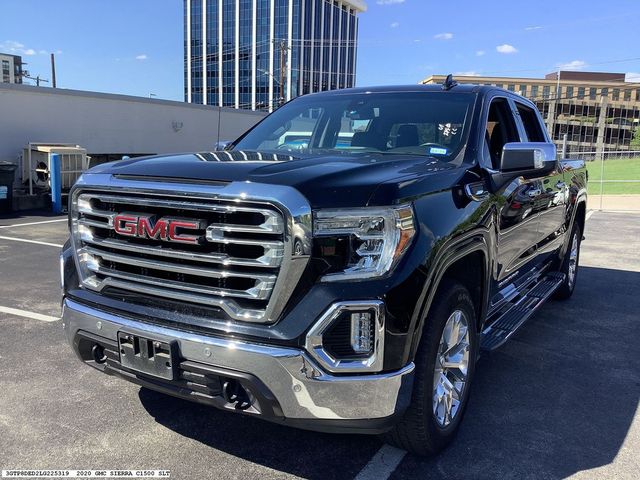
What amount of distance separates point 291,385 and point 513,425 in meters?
1.72

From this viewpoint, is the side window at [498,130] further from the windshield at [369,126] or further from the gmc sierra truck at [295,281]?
the gmc sierra truck at [295,281]

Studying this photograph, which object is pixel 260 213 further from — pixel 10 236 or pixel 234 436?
pixel 10 236

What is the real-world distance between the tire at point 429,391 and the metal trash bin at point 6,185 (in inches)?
446

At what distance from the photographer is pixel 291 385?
2312mm

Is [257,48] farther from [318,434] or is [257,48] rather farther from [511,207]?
[318,434]

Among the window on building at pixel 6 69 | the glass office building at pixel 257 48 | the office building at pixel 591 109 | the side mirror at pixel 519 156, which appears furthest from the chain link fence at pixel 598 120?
the side mirror at pixel 519 156

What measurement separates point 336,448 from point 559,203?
3.40 m

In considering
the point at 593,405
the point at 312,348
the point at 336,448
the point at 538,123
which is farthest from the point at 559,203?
the point at 312,348

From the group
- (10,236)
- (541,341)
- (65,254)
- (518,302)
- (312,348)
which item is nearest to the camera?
(312,348)

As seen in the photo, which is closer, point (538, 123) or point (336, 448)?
point (336, 448)

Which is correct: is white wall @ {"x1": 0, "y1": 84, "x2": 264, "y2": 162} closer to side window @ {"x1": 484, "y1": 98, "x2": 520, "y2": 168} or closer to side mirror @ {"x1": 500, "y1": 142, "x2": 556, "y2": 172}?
side window @ {"x1": 484, "y1": 98, "x2": 520, "y2": 168}

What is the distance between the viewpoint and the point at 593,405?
12.0 feet

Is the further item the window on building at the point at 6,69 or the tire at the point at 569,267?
the window on building at the point at 6,69

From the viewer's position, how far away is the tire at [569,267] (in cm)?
604
